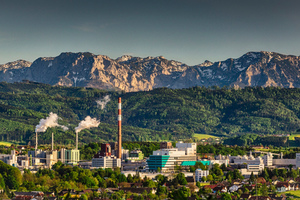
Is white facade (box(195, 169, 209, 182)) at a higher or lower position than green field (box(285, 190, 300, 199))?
higher

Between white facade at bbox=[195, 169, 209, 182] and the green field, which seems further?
white facade at bbox=[195, 169, 209, 182]

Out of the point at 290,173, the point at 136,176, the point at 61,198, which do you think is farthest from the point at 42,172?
the point at 290,173

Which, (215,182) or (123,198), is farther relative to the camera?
(215,182)

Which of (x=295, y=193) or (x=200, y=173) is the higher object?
(x=200, y=173)

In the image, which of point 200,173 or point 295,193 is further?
point 200,173

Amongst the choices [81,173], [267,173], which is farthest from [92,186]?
[267,173]

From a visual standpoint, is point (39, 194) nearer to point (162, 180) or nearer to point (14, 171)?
point (14, 171)

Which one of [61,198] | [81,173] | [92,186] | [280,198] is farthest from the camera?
[81,173]

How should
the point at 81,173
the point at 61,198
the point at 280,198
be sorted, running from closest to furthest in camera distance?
the point at 61,198 < the point at 280,198 < the point at 81,173

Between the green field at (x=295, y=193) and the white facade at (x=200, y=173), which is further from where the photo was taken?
the white facade at (x=200, y=173)

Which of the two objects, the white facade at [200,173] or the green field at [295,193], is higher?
the white facade at [200,173]
